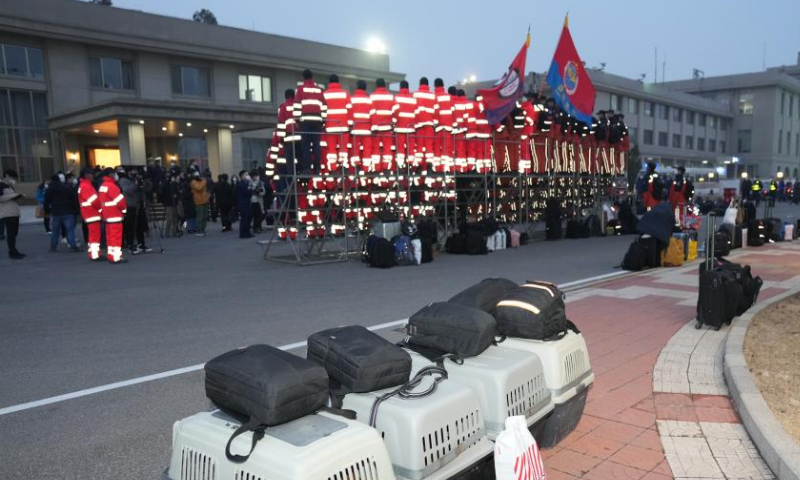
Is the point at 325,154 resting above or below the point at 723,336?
above

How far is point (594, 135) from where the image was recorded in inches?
786

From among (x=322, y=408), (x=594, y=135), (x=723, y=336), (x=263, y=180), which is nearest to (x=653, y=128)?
(x=594, y=135)

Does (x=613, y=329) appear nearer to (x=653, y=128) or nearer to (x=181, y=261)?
(x=181, y=261)

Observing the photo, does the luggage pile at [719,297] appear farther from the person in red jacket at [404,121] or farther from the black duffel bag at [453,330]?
the person in red jacket at [404,121]

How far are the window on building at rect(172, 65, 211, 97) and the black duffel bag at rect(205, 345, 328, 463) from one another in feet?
119

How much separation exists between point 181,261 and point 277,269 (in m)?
2.81

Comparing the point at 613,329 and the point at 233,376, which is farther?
the point at 613,329

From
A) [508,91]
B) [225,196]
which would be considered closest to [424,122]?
[508,91]

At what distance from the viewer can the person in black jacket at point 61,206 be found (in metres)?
14.4

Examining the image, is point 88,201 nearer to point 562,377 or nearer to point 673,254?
point 562,377

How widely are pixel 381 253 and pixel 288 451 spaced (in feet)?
32.1

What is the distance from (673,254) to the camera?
1155 centimetres

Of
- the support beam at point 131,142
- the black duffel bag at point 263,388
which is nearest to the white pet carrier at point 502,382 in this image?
the black duffel bag at point 263,388

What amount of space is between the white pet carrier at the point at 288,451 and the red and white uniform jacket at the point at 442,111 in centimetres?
1236
